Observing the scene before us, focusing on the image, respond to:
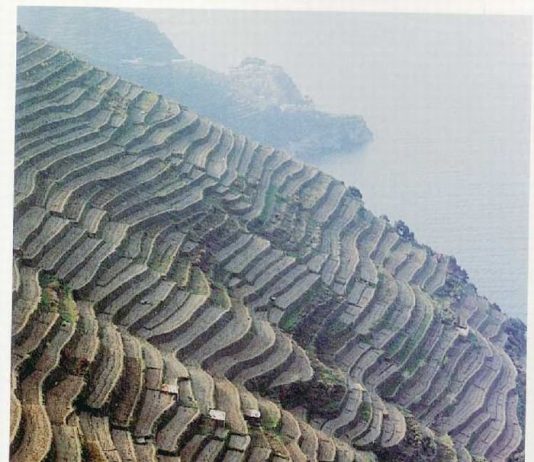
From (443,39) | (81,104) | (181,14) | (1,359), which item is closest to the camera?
(1,359)

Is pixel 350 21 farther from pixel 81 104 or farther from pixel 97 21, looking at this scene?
pixel 81 104

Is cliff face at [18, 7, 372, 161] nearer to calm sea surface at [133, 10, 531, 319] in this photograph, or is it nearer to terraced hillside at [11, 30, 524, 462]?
calm sea surface at [133, 10, 531, 319]

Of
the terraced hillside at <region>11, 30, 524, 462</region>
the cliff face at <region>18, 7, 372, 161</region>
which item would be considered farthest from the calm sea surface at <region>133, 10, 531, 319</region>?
the terraced hillside at <region>11, 30, 524, 462</region>

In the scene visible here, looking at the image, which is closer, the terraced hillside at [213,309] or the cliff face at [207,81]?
the terraced hillside at [213,309]

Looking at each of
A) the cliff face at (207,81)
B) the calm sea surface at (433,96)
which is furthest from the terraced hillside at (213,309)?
the calm sea surface at (433,96)

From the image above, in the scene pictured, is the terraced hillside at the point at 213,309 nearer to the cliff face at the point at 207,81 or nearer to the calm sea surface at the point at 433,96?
the cliff face at the point at 207,81

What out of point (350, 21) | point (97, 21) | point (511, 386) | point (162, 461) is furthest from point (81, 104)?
point (511, 386)
